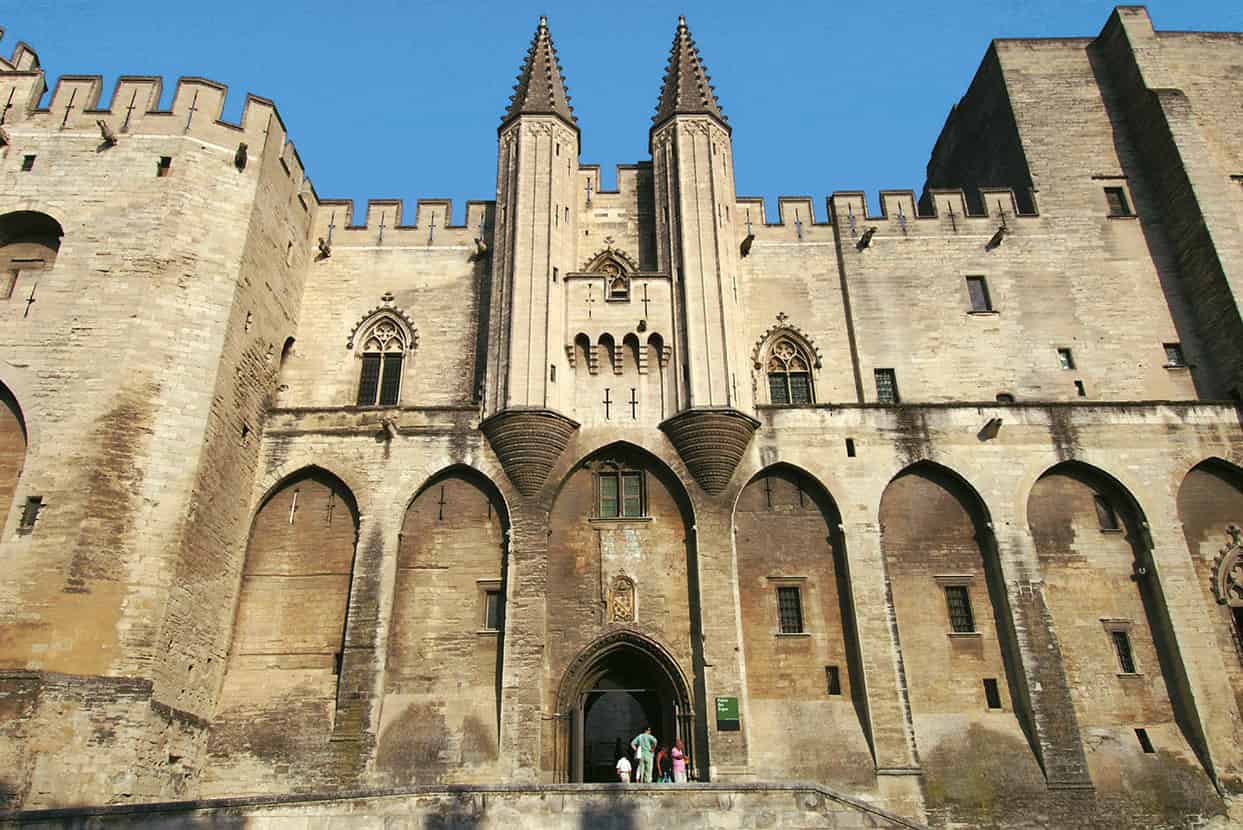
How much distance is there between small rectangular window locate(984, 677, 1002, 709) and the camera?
1670 cm

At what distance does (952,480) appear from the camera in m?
18.5

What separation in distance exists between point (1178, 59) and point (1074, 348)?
388 inches

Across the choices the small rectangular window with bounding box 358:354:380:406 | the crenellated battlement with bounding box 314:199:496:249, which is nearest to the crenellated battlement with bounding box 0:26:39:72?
the crenellated battlement with bounding box 314:199:496:249

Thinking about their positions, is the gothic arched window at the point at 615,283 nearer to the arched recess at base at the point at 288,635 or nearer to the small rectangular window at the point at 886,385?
the small rectangular window at the point at 886,385

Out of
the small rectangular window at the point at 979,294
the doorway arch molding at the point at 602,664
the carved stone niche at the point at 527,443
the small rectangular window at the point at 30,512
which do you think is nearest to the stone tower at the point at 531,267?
the carved stone niche at the point at 527,443

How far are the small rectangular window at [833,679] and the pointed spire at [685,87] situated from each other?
1302 centimetres

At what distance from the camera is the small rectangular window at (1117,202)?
23.0 meters

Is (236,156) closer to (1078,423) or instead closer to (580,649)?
(580,649)

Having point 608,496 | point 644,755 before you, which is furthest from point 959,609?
point 608,496

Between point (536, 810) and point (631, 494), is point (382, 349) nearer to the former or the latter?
point (631, 494)

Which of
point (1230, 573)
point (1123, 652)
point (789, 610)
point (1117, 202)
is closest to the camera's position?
point (1123, 652)

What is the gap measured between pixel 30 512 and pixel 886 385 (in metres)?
17.1

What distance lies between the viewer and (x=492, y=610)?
1733cm

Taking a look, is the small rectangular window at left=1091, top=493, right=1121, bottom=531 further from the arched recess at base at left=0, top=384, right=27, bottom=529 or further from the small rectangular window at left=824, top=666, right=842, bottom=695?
the arched recess at base at left=0, top=384, right=27, bottom=529
